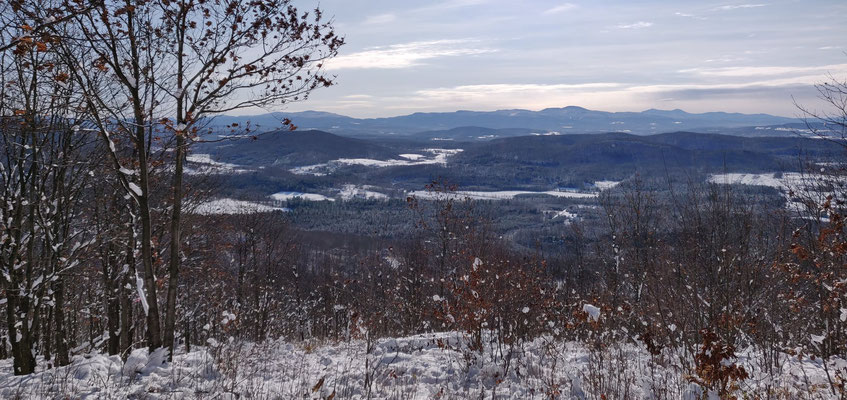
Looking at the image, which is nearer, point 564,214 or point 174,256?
point 174,256

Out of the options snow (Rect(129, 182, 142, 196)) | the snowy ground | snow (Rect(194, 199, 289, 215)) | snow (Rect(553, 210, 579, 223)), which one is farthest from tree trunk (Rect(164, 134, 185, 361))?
snow (Rect(553, 210, 579, 223))

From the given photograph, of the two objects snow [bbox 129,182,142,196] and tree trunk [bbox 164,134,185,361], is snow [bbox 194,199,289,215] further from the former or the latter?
snow [bbox 129,182,142,196]

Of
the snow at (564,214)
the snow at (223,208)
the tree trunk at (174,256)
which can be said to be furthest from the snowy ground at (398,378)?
the snow at (564,214)

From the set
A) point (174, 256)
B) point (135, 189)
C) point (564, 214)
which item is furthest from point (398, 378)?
point (564, 214)

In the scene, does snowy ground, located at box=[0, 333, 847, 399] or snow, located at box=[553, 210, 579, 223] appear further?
snow, located at box=[553, 210, 579, 223]

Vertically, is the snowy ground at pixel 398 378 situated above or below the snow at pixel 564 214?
above

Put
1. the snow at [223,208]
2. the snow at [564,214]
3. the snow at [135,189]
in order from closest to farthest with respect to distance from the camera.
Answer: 1. the snow at [135,189]
2. the snow at [223,208]
3. the snow at [564,214]

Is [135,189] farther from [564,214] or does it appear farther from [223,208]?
[564,214]

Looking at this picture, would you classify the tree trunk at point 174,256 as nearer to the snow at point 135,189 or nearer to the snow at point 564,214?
the snow at point 135,189
